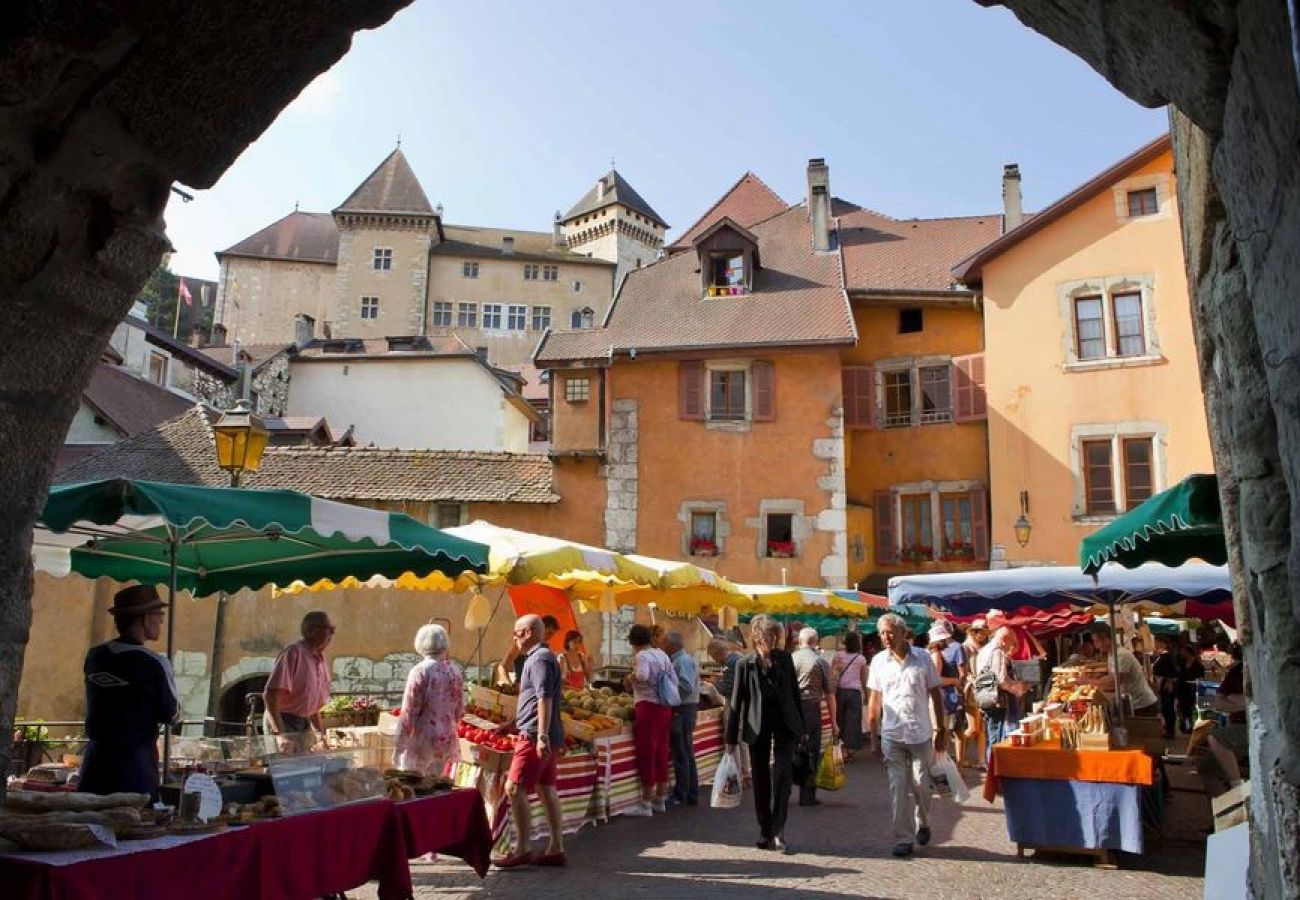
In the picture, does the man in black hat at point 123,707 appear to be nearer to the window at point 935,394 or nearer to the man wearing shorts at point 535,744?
the man wearing shorts at point 535,744

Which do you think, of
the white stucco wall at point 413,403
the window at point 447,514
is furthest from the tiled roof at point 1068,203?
the white stucco wall at point 413,403

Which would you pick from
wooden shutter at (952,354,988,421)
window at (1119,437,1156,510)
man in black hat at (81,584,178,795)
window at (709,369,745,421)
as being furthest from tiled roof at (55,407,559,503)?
man in black hat at (81,584,178,795)

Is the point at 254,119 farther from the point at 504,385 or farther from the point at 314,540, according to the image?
the point at 504,385

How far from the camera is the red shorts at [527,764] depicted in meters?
6.85

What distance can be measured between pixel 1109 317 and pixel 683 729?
14778mm

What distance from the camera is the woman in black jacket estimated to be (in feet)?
23.9

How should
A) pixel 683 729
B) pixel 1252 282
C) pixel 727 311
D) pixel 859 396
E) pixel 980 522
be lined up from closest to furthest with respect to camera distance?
1. pixel 1252 282
2. pixel 683 729
3. pixel 980 522
4. pixel 859 396
5. pixel 727 311

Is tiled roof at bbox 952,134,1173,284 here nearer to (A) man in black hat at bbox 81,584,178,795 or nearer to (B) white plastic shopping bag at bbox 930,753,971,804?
(B) white plastic shopping bag at bbox 930,753,971,804

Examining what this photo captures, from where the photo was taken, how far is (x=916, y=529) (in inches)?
886

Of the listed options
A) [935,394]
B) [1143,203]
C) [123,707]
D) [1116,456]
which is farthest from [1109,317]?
[123,707]

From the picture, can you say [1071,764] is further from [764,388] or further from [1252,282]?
[764,388]

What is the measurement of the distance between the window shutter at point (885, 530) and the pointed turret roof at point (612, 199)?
1896 inches

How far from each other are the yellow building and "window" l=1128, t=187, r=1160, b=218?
0.02 meters

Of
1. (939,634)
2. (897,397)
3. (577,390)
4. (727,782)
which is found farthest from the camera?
(897,397)
